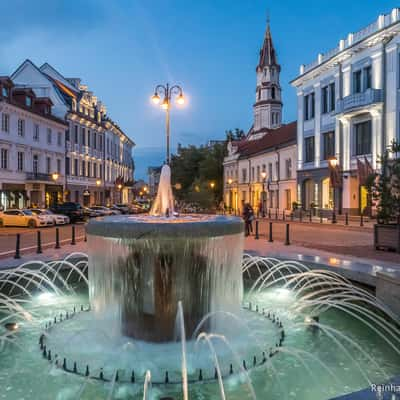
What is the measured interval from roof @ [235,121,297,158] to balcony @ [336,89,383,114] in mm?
13101

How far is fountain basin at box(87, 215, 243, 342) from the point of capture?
6.03 meters

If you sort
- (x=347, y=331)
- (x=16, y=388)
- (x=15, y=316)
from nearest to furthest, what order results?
1. (x=16, y=388)
2. (x=347, y=331)
3. (x=15, y=316)

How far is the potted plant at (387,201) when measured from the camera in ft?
48.6

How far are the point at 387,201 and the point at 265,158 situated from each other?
140 ft

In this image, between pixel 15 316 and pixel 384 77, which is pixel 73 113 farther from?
pixel 15 316

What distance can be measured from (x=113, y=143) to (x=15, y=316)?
229 feet

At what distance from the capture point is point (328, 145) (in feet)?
130

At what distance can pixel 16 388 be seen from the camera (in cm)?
509

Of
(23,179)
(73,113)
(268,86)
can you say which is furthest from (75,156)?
(268,86)

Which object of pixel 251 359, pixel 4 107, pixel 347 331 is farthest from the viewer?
pixel 4 107

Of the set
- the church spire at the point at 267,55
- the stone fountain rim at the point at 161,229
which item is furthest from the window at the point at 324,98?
the church spire at the point at 267,55

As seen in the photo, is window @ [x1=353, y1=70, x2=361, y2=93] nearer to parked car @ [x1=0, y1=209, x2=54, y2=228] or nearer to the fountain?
parked car @ [x1=0, y1=209, x2=54, y2=228]

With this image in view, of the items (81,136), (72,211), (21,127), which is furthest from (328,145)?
(81,136)

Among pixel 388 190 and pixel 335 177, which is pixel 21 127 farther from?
pixel 388 190
